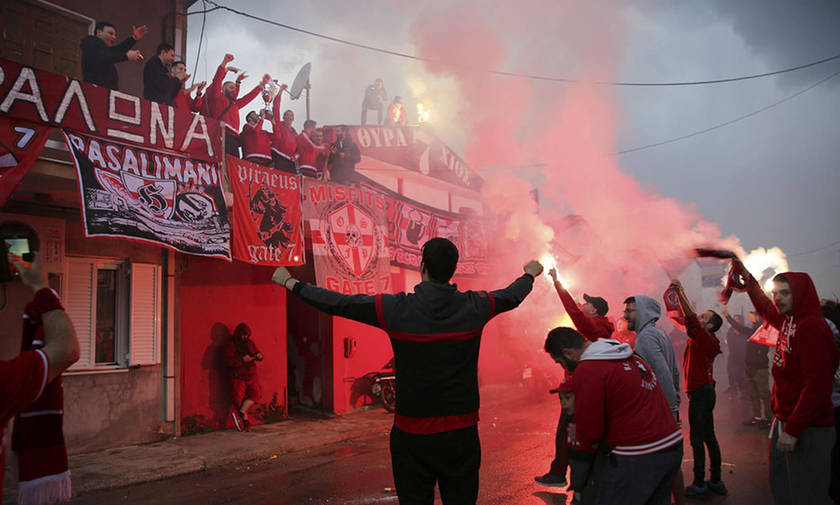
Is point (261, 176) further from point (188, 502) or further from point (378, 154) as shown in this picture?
point (378, 154)

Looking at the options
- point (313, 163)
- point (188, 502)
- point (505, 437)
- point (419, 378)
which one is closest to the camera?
point (419, 378)

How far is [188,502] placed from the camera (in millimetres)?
6168

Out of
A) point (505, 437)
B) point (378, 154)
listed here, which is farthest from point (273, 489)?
point (378, 154)

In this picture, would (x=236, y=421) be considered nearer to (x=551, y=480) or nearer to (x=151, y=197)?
(x=151, y=197)

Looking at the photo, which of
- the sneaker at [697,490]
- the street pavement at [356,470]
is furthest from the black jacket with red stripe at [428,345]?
the sneaker at [697,490]

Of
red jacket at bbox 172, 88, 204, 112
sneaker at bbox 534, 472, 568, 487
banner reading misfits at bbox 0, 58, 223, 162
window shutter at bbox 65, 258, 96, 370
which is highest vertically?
red jacket at bbox 172, 88, 204, 112

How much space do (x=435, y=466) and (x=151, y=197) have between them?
6.61 meters

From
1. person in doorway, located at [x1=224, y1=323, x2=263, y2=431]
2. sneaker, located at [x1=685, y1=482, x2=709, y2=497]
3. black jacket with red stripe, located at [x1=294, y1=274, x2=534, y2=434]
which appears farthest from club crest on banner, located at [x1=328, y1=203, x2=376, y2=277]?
black jacket with red stripe, located at [x1=294, y1=274, x2=534, y2=434]

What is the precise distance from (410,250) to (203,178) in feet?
18.4

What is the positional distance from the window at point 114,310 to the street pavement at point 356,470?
1857mm

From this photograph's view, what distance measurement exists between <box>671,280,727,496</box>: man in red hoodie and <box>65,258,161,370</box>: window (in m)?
8.02

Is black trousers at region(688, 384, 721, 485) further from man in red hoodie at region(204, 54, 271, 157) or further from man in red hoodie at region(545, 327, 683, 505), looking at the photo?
man in red hoodie at region(204, 54, 271, 157)

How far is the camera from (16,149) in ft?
21.9

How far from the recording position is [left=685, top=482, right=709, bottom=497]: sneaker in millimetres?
5750
